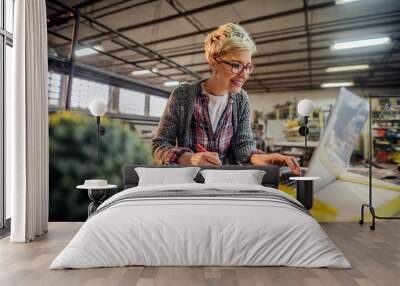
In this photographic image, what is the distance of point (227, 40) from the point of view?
4496mm

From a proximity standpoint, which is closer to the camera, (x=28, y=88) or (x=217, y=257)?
(x=217, y=257)

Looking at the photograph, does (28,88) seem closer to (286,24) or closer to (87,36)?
(87,36)

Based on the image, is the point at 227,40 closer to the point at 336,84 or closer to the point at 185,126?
the point at 185,126

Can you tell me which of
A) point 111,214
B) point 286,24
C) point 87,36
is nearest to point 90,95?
point 87,36

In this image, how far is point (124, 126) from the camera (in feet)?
15.1

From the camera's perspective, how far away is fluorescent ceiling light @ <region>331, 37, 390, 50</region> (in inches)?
171

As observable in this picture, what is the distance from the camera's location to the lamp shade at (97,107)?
173 inches

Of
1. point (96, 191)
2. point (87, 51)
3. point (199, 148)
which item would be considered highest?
point (87, 51)

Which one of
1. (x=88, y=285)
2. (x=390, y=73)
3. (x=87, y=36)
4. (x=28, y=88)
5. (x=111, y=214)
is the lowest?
(x=88, y=285)

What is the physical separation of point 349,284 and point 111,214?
1734 mm

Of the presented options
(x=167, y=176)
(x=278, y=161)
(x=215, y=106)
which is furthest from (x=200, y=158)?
(x=278, y=161)

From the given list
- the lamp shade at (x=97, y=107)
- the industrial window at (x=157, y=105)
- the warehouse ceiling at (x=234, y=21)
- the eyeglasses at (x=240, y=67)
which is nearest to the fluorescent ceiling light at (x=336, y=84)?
the warehouse ceiling at (x=234, y=21)

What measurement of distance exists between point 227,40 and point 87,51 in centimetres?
165

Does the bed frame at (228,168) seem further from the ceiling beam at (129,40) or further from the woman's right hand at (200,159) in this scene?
the ceiling beam at (129,40)
